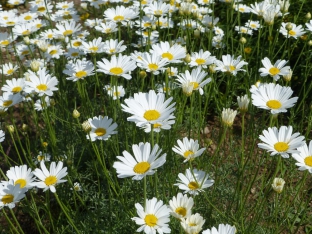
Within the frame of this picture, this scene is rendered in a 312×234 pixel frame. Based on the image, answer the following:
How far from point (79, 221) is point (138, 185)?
1.62 feet

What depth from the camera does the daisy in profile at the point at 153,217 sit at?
1.90 meters

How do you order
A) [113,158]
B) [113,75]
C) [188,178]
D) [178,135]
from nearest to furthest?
[188,178] < [113,75] < [113,158] < [178,135]

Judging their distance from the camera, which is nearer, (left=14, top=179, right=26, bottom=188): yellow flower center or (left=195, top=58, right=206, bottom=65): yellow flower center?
(left=14, top=179, right=26, bottom=188): yellow flower center

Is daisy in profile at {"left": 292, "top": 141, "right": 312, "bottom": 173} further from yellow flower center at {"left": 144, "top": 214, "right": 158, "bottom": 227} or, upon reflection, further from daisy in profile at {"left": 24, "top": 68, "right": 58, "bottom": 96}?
daisy in profile at {"left": 24, "top": 68, "right": 58, "bottom": 96}

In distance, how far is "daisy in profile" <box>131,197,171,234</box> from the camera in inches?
74.7

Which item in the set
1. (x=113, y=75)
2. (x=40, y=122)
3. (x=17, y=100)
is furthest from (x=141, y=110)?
(x=40, y=122)

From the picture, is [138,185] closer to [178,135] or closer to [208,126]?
[178,135]

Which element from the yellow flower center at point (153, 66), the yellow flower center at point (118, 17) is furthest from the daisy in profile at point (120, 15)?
the yellow flower center at point (153, 66)

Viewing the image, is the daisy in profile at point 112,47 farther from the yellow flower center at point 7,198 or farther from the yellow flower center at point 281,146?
the yellow flower center at point 281,146

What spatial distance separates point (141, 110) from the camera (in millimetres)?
2355

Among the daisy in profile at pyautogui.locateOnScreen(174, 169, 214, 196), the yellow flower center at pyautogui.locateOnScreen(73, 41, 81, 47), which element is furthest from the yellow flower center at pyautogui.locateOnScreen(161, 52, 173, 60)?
the yellow flower center at pyautogui.locateOnScreen(73, 41, 81, 47)

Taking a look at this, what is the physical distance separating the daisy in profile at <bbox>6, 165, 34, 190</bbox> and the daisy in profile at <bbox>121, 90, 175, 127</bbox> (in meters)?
0.76

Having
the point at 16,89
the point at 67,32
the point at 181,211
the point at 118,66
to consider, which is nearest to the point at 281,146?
the point at 181,211

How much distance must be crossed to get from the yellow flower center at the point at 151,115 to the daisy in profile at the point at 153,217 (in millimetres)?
524
